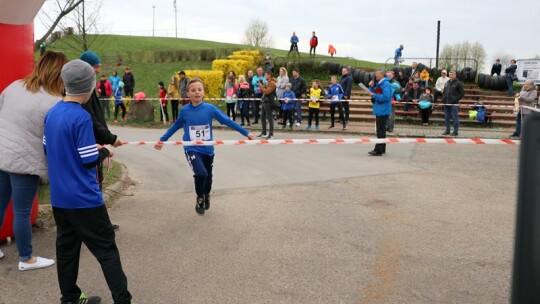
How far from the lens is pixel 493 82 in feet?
75.8

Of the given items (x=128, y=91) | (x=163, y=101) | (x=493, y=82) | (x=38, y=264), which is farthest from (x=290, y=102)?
(x=38, y=264)

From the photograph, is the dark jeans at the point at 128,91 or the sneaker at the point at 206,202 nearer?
the sneaker at the point at 206,202

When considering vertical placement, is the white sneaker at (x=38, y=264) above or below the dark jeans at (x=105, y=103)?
below

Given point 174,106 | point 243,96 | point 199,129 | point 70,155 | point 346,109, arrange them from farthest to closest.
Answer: point 174,106, point 243,96, point 346,109, point 199,129, point 70,155

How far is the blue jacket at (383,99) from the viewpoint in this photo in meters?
11.2

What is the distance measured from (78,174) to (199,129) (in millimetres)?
2976

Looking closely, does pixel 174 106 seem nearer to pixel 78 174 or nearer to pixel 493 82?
pixel 493 82

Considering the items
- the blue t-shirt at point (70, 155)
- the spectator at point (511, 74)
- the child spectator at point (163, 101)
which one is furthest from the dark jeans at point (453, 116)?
the blue t-shirt at point (70, 155)

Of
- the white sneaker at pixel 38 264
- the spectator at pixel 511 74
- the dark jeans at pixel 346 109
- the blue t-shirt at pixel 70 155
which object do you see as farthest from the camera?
the spectator at pixel 511 74

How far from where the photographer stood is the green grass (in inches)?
268

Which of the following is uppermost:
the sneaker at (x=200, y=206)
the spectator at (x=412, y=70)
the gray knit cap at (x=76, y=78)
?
the spectator at (x=412, y=70)

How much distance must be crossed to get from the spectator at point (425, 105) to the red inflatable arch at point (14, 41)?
14.2m

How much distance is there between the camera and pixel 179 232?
19.0ft

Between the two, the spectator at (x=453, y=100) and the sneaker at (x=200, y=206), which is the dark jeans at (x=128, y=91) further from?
the sneaker at (x=200, y=206)
